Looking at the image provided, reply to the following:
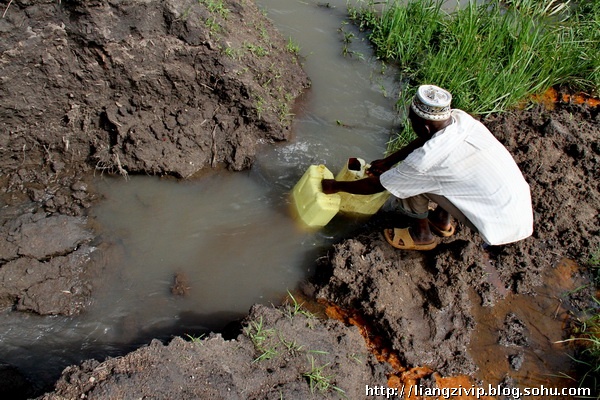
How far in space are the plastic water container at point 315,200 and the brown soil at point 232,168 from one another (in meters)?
0.25

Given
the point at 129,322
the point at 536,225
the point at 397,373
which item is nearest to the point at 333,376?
the point at 397,373

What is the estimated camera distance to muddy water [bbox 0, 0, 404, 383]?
2.78 meters

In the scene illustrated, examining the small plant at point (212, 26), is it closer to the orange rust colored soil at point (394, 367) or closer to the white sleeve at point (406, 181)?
the white sleeve at point (406, 181)

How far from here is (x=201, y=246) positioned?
128 inches

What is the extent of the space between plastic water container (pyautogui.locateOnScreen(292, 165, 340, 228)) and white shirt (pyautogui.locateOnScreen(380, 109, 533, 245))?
51 cm

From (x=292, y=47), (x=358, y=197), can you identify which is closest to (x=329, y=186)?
(x=358, y=197)

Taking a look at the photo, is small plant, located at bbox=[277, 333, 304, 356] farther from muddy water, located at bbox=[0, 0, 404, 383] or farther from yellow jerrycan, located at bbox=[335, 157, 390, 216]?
yellow jerrycan, located at bbox=[335, 157, 390, 216]

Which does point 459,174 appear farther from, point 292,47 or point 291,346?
point 292,47

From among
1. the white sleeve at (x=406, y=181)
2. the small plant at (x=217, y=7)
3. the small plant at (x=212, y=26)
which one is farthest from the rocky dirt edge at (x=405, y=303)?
the small plant at (x=217, y=7)

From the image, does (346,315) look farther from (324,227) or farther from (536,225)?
(536,225)

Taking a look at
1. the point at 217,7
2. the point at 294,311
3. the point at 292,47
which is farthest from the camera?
the point at 292,47

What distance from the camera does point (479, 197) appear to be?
9.36 feet

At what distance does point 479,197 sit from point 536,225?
3.31 feet

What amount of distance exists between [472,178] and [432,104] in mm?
516
